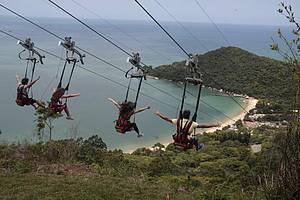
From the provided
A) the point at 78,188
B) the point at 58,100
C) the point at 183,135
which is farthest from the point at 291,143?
the point at 78,188

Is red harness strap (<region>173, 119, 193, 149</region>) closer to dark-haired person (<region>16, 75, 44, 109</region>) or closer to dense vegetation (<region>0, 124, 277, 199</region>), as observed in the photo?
dense vegetation (<region>0, 124, 277, 199</region>)

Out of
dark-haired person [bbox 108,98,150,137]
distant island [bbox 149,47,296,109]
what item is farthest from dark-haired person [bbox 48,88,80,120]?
distant island [bbox 149,47,296,109]

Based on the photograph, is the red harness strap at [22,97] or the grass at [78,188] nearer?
the red harness strap at [22,97]

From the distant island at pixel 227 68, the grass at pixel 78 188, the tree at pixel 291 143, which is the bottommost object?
the grass at pixel 78 188

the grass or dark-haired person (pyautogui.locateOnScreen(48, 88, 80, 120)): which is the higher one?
dark-haired person (pyautogui.locateOnScreen(48, 88, 80, 120))

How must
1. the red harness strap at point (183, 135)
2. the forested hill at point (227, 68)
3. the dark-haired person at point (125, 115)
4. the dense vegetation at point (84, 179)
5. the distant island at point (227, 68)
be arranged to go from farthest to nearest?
the forested hill at point (227, 68) < the distant island at point (227, 68) < the dense vegetation at point (84, 179) < the dark-haired person at point (125, 115) < the red harness strap at point (183, 135)

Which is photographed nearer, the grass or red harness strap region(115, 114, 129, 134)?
red harness strap region(115, 114, 129, 134)

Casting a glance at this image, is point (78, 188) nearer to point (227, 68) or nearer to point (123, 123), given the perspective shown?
point (123, 123)

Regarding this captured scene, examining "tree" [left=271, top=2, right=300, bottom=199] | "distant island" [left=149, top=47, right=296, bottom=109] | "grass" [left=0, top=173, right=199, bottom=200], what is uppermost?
"distant island" [left=149, top=47, right=296, bottom=109]

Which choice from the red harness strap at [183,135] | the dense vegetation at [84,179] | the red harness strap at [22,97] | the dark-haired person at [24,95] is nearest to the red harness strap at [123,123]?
the red harness strap at [183,135]

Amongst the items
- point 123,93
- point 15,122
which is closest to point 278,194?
point 15,122

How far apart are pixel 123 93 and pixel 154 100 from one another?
423cm

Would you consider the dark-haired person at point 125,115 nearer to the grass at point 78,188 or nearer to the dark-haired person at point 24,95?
the dark-haired person at point 24,95

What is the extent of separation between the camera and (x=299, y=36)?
9.59ft
